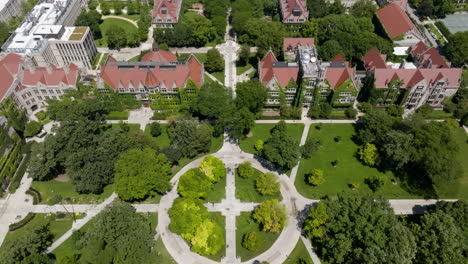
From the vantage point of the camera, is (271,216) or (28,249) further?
(271,216)

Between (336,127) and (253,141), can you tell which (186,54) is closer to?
(253,141)

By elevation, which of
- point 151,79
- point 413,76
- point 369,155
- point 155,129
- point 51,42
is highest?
point 413,76

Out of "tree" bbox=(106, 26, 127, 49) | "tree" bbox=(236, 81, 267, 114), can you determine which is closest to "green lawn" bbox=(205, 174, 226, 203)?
"tree" bbox=(236, 81, 267, 114)

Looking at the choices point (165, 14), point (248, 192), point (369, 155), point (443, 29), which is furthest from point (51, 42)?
point (443, 29)

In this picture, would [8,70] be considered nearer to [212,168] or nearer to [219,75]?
[219,75]

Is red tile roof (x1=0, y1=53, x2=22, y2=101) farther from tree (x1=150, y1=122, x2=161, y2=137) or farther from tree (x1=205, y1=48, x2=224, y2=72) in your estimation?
tree (x1=205, y1=48, x2=224, y2=72)

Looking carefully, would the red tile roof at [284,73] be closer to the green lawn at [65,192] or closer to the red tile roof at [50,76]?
the green lawn at [65,192]

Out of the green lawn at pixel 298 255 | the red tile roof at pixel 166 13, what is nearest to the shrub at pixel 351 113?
the green lawn at pixel 298 255
